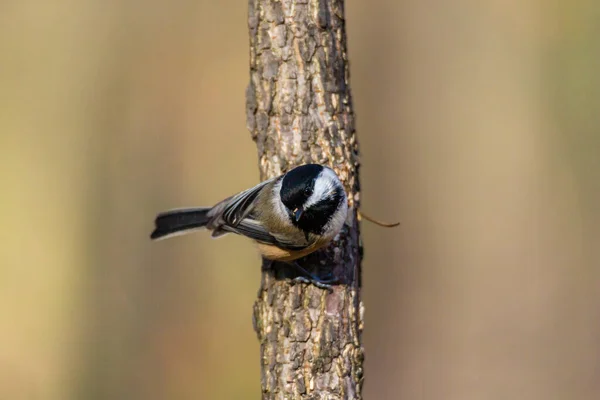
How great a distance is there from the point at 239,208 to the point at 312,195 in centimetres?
58

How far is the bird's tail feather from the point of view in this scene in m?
3.77

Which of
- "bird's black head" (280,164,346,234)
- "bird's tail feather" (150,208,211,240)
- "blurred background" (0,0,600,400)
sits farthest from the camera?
"blurred background" (0,0,600,400)

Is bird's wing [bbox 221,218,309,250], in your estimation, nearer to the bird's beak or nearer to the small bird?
the small bird

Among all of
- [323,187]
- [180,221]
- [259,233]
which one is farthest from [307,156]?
[180,221]

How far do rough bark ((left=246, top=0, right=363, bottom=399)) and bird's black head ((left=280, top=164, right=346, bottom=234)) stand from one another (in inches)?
8.0

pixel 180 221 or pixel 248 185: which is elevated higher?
pixel 248 185

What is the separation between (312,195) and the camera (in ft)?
10.1

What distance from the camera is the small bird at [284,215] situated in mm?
3102

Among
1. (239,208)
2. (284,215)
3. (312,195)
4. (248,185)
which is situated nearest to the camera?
(312,195)

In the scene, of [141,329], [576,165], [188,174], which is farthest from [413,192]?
[141,329]

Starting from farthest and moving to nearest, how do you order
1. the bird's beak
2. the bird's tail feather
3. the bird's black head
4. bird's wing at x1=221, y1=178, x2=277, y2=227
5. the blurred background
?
1. the blurred background
2. the bird's tail feather
3. bird's wing at x1=221, y1=178, x2=277, y2=227
4. the bird's beak
5. the bird's black head

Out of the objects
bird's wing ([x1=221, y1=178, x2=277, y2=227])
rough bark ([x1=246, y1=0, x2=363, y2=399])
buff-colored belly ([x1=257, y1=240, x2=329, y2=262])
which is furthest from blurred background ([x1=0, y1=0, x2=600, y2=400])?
rough bark ([x1=246, y1=0, x2=363, y2=399])

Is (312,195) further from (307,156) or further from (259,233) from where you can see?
(259,233)

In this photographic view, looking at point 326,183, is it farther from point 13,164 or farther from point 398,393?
point 13,164
